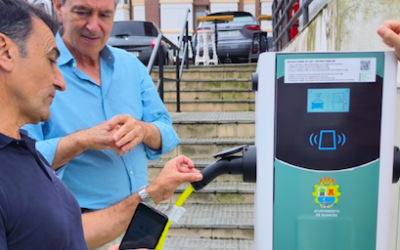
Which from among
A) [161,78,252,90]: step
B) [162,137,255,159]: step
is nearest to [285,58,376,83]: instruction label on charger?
[162,137,255,159]: step

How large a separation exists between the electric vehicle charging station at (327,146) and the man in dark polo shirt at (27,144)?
48 cm

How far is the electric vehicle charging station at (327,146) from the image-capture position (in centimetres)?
81

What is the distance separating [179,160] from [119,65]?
Answer: 1.67ft

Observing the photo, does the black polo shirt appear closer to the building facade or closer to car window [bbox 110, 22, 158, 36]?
car window [bbox 110, 22, 158, 36]

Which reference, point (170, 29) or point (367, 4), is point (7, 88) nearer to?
point (367, 4)

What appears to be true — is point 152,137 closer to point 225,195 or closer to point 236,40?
A: point 225,195

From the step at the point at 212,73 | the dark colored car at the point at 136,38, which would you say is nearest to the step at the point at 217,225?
the step at the point at 212,73

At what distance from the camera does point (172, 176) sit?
1.00 m

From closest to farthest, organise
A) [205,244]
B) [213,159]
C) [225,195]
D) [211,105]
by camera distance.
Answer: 1. [205,244]
2. [225,195]
3. [213,159]
4. [211,105]

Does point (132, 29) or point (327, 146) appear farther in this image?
point (132, 29)

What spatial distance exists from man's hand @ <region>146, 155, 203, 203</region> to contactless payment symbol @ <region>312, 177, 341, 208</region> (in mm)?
322

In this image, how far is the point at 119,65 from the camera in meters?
1.30

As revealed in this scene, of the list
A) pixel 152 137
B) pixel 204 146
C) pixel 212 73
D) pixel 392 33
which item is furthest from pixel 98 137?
pixel 212 73

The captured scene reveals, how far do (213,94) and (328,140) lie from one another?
365cm
